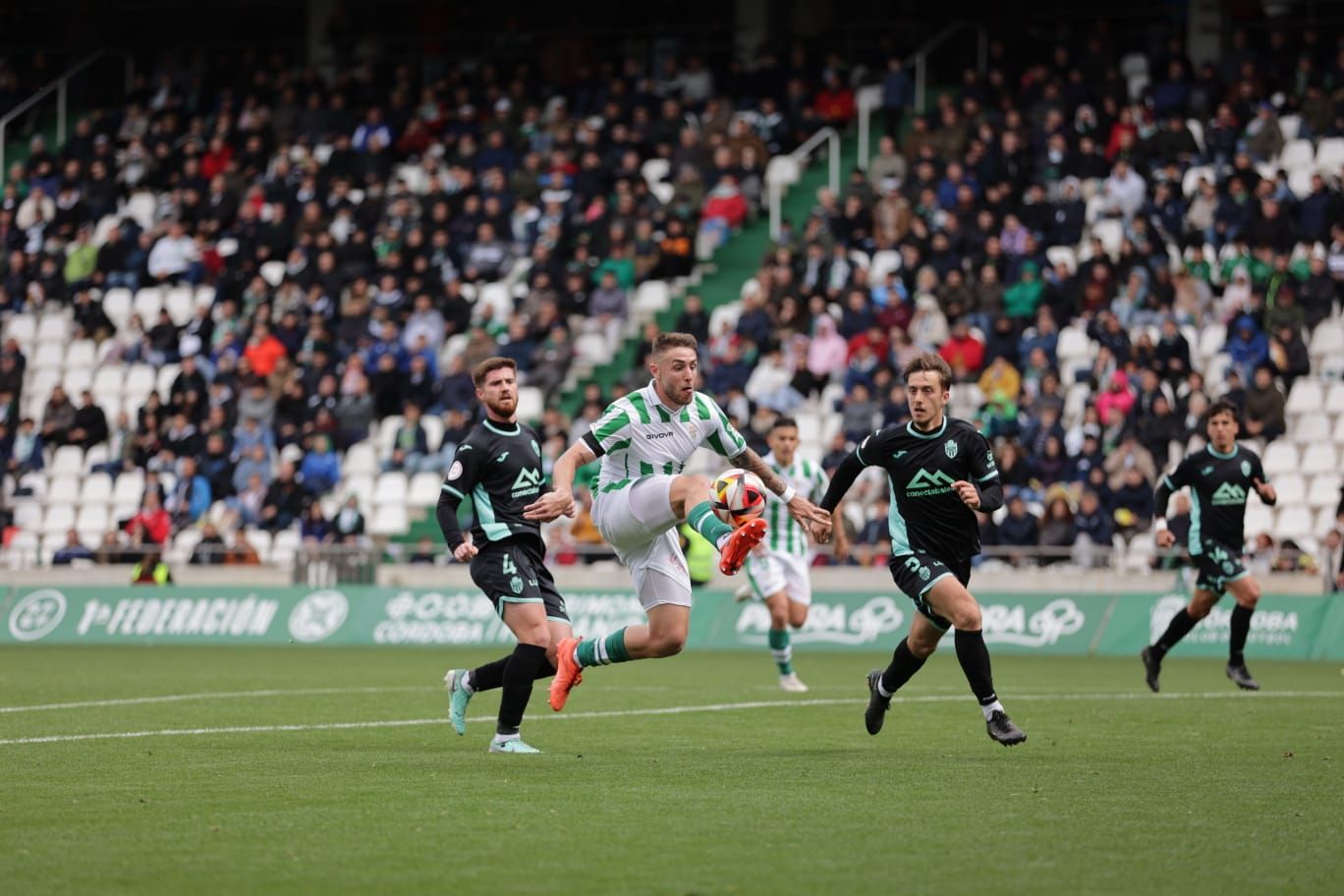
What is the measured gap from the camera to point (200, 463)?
31.7 meters

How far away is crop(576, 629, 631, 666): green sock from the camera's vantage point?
11859 millimetres

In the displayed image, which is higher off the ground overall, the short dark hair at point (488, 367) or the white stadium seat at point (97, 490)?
the short dark hair at point (488, 367)

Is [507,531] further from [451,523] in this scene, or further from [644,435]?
[644,435]

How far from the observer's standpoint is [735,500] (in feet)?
36.4

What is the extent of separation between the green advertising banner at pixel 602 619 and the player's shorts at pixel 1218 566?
20.8ft

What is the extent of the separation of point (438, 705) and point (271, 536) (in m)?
15.1

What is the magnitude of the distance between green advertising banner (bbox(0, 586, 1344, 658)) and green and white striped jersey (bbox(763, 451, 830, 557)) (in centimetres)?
622

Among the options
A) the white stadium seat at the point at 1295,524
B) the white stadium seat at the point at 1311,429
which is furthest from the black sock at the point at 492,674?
the white stadium seat at the point at 1311,429

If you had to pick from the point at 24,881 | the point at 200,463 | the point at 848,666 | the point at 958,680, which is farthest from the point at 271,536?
the point at 24,881

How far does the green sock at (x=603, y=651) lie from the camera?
11.9m

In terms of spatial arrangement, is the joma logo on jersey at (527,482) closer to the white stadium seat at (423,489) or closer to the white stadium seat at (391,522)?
the white stadium seat at (423,489)

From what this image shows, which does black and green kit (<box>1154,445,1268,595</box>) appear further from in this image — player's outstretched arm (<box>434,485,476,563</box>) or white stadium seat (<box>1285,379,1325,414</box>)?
white stadium seat (<box>1285,379,1325,414</box>)

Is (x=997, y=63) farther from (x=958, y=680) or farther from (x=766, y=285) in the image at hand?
(x=958, y=680)

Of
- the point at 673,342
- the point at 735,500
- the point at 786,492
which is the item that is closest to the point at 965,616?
the point at 786,492
